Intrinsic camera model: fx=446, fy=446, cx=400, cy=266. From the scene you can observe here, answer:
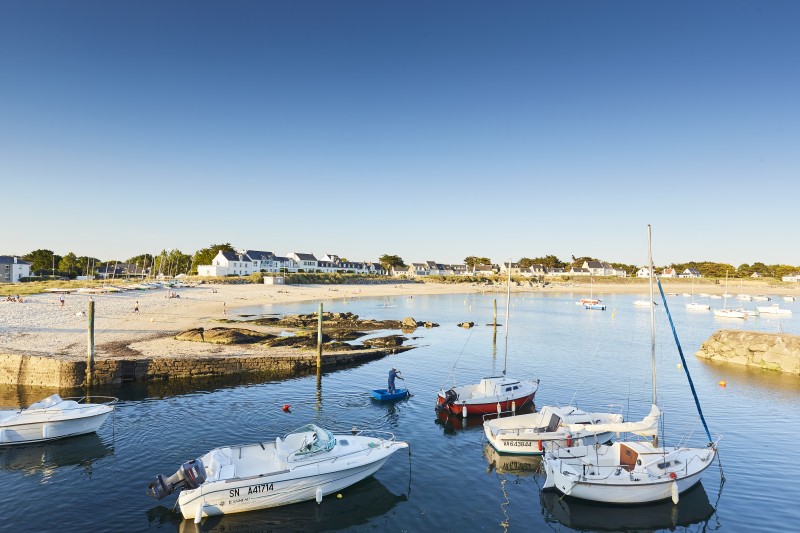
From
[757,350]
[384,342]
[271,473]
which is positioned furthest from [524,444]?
[757,350]

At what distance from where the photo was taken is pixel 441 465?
67.1 ft

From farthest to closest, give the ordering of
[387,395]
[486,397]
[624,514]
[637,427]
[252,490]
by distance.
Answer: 1. [387,395]
2. [486,397]
3. [637,427]
4. [624,514]
5. [252,490]

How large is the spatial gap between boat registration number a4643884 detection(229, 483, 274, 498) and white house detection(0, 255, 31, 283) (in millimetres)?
130772

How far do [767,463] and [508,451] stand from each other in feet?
41.1

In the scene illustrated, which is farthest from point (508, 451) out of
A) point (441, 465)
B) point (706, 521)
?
point (706, 521)

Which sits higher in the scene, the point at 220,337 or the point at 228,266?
the point at 228,266

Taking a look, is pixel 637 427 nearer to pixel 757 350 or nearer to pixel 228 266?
pixel 757 350

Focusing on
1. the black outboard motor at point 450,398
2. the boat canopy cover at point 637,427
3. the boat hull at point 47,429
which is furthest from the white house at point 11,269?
the boat canopy cover at point 637,427

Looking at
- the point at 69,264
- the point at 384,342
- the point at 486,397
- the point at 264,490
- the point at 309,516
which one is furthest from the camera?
the point at 69,264

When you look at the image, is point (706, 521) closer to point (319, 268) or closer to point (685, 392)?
point (685, 392)

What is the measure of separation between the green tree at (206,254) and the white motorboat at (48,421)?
14849 cm

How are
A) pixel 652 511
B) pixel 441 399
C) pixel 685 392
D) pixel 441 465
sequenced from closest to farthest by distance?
pixel 652 511 < pixel 441 465 < pixel 441 399 < pixel 685 392

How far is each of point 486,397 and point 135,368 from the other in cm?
2465

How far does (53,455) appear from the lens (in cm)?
2034
